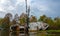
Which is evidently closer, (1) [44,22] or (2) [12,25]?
(2) [12,25]

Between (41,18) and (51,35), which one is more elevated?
(41,18)

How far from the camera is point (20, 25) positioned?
1691 cm

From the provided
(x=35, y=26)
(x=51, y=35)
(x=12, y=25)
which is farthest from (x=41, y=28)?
(x=51, y=35)

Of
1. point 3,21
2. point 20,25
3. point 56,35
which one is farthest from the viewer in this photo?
point 20,25

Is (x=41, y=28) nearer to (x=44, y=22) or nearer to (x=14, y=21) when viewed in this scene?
(x=44, y=22)

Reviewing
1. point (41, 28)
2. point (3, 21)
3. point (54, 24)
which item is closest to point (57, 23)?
A: point (54, 24)

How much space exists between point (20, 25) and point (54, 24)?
3082 mm

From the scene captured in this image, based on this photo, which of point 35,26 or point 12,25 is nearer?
point 12,25

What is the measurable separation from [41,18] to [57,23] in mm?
1797

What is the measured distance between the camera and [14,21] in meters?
16.8

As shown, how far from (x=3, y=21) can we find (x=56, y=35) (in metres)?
5.29

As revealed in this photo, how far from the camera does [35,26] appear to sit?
58.3 ft

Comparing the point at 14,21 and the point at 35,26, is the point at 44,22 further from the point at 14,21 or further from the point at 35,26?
the point at 14,21

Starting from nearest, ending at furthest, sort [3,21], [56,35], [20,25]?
[56,35] < [3,21] < [20,25]
